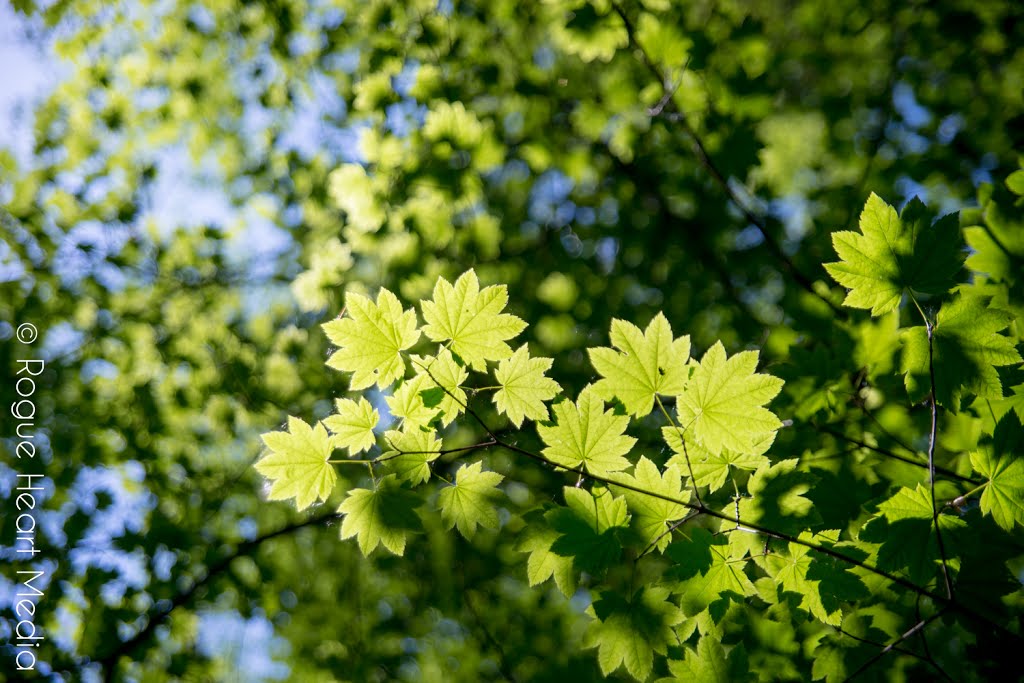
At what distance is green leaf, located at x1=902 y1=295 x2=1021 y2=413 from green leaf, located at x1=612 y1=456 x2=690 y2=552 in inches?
25.6

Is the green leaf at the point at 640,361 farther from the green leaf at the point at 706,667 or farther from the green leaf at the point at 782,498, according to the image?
the green leaf at the point at 706,667

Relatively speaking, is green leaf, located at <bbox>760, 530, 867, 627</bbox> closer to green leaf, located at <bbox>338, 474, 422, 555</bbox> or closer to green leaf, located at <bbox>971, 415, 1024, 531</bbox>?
green leaf, located at <bbox>971, 415, 1024, 531</bbox>

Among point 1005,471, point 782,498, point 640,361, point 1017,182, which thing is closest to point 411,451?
point 640,361

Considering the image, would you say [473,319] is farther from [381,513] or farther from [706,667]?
[706,667]

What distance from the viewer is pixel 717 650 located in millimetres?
1649

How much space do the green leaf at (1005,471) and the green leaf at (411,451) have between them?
145 cm

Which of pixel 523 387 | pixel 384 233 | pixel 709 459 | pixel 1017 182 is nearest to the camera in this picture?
pixel 523 387

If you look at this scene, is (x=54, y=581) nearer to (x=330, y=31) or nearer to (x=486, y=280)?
(x=486, y=280)

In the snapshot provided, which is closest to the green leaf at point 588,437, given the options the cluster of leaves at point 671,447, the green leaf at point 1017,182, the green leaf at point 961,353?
the cluster of leaves at point 671,447

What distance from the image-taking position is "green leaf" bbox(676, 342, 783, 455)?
1466 mm

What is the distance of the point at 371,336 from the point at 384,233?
234 centimetres

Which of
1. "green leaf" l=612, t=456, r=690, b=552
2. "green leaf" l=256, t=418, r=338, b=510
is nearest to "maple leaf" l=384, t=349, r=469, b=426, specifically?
"green leaf" l=256, t=418, r=338, b=510

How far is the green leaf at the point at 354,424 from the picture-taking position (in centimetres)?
159

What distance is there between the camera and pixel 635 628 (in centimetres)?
163
